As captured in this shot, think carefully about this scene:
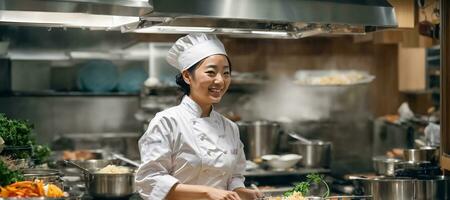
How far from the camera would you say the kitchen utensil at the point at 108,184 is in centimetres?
395

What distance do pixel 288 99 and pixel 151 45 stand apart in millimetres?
1749

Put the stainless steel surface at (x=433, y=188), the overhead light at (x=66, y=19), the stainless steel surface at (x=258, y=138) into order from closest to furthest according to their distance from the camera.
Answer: the overhead light at (x=66, y=19)
the stainless steel surface at (x=433, y=188)
the stainless steel surface at (x=258, y=138)

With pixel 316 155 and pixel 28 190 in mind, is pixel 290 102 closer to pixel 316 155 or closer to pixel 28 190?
pixel 316 155

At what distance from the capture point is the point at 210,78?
3.27m

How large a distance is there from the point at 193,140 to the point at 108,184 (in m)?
0.91

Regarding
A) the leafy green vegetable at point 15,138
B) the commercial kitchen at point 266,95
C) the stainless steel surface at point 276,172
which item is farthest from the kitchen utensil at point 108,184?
the stainless steel surface at point 276,172

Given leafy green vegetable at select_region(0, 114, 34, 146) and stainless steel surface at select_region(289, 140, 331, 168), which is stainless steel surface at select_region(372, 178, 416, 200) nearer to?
stainless steel surface at select_region(289, 140, 331, 168)

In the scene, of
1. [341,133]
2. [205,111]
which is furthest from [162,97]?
[205,111]

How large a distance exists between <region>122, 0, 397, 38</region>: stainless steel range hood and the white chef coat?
465mm

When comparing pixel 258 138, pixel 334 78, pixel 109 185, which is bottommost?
pixel 109 185

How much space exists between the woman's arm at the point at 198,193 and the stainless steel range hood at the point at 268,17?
2.75ft

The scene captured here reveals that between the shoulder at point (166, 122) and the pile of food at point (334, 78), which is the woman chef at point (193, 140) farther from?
the pile of food at point (334, 78)

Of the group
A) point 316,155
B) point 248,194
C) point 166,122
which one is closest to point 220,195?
point 248,194

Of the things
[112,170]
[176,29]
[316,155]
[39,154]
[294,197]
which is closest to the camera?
[294,197]
